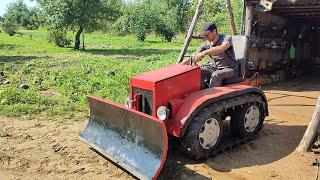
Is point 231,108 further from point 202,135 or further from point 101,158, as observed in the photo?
point 101,158

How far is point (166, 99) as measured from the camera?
5539 millimetres

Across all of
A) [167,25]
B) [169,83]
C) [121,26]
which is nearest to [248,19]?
[169,83]

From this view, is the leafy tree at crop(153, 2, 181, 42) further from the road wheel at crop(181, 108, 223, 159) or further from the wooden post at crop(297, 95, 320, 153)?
the road wheel at crop(181, 108, 223, 159)

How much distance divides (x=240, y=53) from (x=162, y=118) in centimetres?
226

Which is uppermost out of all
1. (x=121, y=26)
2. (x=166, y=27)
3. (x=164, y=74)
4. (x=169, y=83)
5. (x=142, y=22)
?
(x=142, y=22)

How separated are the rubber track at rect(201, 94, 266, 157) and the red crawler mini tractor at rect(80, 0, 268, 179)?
0.01 meters

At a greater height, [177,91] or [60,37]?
[60,37]

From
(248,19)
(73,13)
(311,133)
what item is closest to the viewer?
(311,133)

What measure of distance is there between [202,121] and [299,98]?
20.0ft

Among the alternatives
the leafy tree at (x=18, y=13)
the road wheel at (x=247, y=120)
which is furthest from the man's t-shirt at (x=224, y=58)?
the leafy tree at (x=18, y=13)

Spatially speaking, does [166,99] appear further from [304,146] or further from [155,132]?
[304,146]

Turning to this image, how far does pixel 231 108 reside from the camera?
612cm

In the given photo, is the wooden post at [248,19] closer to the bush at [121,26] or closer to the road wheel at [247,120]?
the road wheel at [247,120]

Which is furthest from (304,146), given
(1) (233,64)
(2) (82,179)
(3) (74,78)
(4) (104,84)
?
(3) (74,78)
